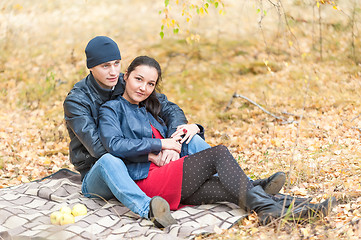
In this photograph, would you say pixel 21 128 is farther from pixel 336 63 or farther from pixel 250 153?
pixel 336 63

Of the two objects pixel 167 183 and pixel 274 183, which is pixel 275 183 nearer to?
pixel 274 183

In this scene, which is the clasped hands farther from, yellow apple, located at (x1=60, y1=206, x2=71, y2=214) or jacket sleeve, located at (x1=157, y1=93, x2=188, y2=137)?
yellow apple, located at (x1=60, y1=206, x2=71, y2=214)

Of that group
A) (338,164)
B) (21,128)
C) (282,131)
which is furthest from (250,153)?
(21,128)

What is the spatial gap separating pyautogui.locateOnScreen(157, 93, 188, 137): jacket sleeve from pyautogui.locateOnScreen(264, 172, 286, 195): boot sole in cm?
101

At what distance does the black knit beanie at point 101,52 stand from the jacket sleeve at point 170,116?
686 millimetres

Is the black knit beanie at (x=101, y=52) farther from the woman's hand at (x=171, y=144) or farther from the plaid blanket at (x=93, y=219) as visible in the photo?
the plaid blanket at (x=93, y=219)

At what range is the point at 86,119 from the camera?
3.43m

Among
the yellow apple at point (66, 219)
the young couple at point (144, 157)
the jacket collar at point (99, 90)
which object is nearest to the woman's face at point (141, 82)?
the young couple at point (144, 157)

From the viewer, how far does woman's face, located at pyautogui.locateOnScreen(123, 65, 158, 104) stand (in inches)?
136

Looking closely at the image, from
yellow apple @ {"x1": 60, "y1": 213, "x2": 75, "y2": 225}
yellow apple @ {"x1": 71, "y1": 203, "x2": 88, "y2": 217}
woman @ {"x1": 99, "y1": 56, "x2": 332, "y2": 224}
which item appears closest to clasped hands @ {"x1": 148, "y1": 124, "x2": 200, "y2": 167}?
woman @ {"x1": 99, "y1": 56, "x2": 332, "y2": 224}

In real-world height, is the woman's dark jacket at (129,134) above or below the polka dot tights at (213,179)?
above

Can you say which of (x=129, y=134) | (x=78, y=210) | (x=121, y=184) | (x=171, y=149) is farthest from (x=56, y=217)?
(x=171, y=149)

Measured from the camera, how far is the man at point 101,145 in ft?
10.4

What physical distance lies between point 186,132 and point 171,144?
0.30 meters
